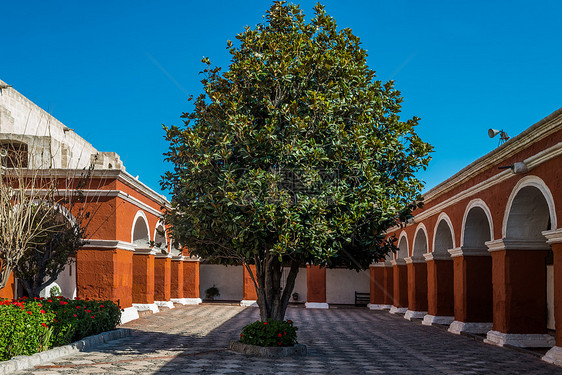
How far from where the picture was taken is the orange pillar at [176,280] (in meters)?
27.4

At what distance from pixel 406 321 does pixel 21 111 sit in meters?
16.9

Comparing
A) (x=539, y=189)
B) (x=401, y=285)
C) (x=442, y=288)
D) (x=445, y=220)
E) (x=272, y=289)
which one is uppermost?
(x=539, y=189)

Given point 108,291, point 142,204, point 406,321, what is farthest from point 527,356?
point 142,204

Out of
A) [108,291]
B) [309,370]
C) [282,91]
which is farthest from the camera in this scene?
[108,291]

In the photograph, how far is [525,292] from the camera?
41.9 feet

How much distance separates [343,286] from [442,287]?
1358 centimetres

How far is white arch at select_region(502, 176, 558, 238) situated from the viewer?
1076 cm

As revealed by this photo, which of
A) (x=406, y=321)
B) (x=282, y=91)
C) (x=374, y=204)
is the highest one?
(x=282, y=91)

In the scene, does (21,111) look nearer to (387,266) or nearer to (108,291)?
(108,291)

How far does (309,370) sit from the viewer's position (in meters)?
9.69

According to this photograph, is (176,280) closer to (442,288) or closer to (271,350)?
(442,288)

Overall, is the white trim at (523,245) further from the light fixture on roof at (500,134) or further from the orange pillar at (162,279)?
the orange pillar at (162,279)

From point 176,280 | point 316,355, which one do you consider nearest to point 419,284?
point 316,355

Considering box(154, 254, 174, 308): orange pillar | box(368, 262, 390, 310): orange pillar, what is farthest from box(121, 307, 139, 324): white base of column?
box(368, 262, 390, 310): orange pillar
